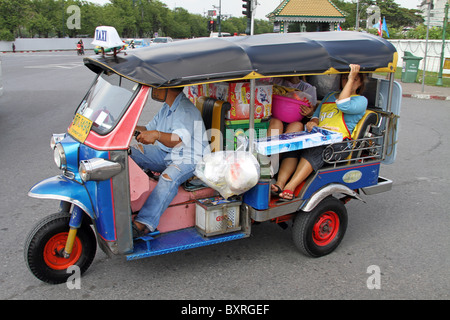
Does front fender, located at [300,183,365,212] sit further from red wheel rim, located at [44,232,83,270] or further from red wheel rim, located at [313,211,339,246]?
red wheel rim, located at [44,232,83,270]

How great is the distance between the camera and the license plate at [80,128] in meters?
3.46

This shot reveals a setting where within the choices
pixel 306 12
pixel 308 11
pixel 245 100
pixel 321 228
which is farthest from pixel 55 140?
pixel 308 11

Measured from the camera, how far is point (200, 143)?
3.82 m

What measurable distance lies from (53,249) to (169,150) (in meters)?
1.26

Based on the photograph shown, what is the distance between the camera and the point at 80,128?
357cm

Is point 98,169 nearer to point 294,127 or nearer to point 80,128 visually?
point 80,128

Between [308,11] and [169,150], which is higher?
[308,11]

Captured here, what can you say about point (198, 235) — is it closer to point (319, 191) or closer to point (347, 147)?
point (319, 191)

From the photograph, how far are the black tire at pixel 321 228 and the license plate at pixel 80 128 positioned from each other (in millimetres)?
2056

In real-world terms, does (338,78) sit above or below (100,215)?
above

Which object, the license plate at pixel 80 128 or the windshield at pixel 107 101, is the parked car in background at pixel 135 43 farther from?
the license plate at pixel 80 128
